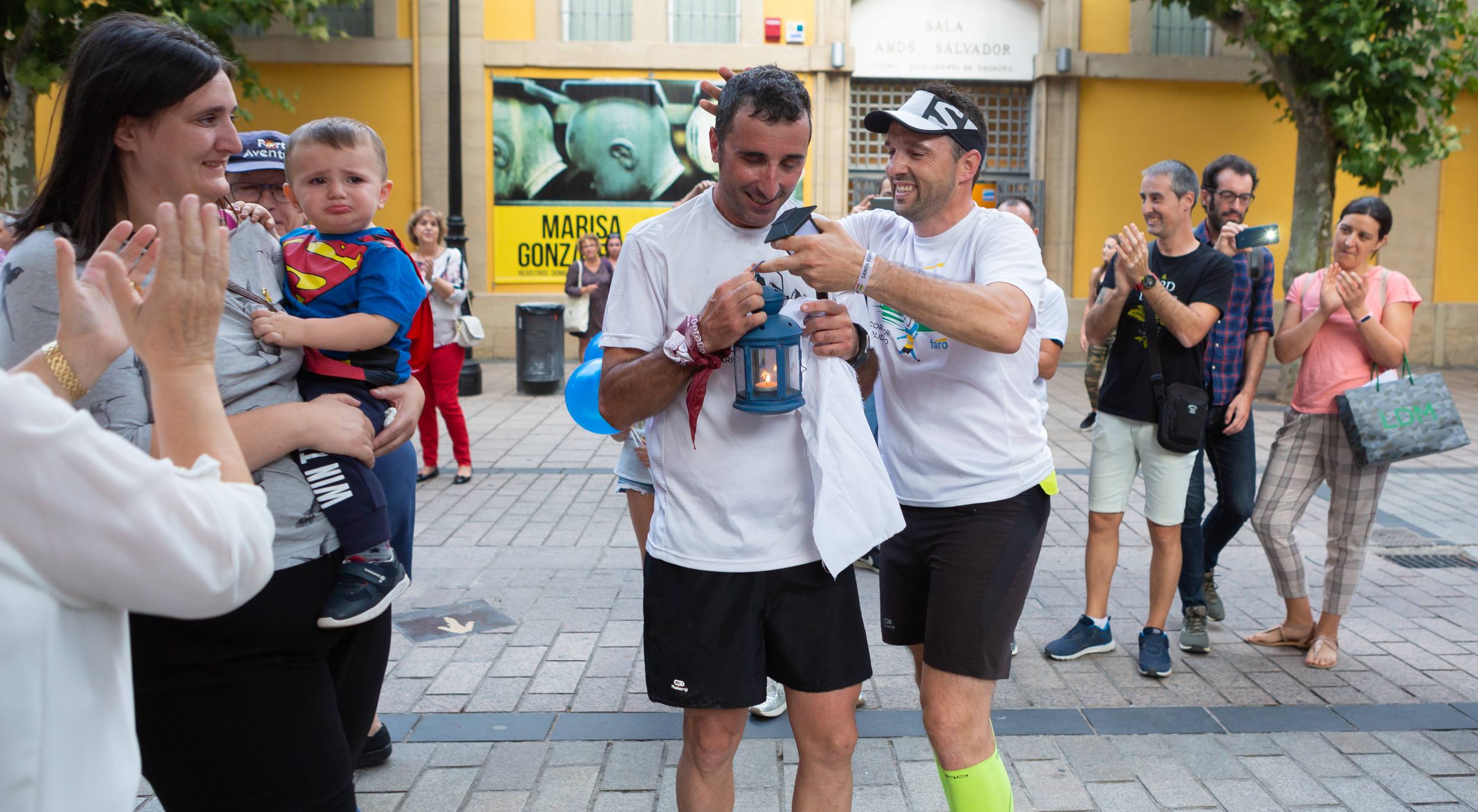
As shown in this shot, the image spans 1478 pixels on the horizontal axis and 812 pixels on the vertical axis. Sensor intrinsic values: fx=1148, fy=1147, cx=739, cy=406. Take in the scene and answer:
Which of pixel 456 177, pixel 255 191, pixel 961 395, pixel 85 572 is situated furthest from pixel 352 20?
pixel 85 572

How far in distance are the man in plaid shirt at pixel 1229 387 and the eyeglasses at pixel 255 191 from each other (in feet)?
12.3

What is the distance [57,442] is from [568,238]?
50.0 ft

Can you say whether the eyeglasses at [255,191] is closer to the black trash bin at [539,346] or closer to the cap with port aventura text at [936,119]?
the cap with port aventura text at [936,119]

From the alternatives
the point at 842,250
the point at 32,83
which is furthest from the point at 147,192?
the point at 32,83

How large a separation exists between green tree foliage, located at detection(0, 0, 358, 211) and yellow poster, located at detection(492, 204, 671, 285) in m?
4.91

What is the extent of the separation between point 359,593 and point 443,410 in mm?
6396

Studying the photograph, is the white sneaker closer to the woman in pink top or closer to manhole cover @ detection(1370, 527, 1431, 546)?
the woman in pink top

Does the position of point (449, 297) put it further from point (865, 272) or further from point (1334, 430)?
point (865, 272)

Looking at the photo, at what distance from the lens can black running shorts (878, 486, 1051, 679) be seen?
2.94 meters

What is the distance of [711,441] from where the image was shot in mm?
2686

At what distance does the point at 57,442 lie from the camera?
3.97ft

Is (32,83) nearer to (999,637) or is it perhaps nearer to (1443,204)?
(999,637)

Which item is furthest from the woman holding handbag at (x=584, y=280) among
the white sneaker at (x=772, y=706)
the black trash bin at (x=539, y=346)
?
the white sneaker at (x=772, y=706)

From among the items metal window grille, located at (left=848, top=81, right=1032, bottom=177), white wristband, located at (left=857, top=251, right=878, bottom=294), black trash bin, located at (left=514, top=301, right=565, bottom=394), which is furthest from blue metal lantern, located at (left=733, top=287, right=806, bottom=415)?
metal window grille, located at (left=848, top=81, right=1032, bottom=177)
